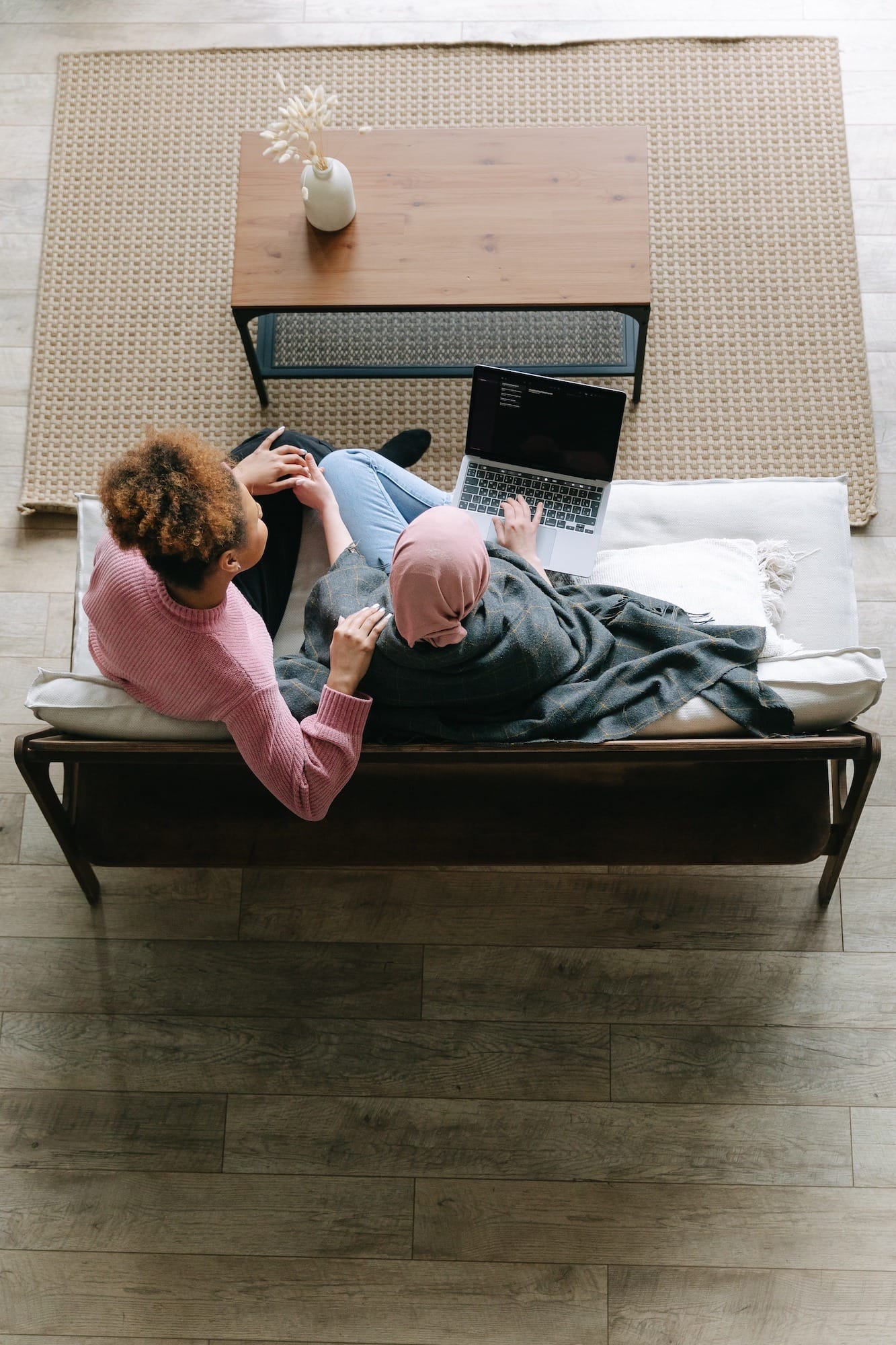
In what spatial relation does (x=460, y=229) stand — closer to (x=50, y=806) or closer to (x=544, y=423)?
(x=544, y=423)

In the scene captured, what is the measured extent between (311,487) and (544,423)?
17.6 inches

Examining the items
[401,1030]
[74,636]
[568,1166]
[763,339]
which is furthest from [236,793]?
[763,339]

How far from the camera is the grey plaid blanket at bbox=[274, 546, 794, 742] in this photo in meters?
1.56

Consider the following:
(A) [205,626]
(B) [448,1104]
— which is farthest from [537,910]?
(A) [205,626]

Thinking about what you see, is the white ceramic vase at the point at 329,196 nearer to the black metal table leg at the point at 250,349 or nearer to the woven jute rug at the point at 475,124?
the black metal table leg at the point at 250,349

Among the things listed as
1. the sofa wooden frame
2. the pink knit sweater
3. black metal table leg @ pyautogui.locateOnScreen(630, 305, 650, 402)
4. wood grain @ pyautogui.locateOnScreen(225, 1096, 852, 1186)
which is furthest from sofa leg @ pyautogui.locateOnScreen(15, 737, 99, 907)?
black metal table leg @ pyautogui.locateOnScreen(630, 305, 650, 402)

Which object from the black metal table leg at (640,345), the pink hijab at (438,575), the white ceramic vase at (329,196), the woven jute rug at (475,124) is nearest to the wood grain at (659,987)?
the pink hijab at (438,575)

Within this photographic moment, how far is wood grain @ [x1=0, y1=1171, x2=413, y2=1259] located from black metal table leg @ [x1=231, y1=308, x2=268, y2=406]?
1.66m

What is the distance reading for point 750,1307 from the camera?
188 cm

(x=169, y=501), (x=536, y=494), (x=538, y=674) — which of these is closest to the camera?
(x=169, y=501)

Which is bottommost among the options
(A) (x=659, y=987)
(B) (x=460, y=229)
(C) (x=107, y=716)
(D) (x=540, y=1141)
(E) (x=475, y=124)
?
(D) (x=540, y=1141)

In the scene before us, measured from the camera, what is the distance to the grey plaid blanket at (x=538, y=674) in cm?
156

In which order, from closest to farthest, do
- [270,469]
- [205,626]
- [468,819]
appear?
[205,626]
[468,819]
[270,469]

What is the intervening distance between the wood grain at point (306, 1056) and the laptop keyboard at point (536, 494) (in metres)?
0.98
